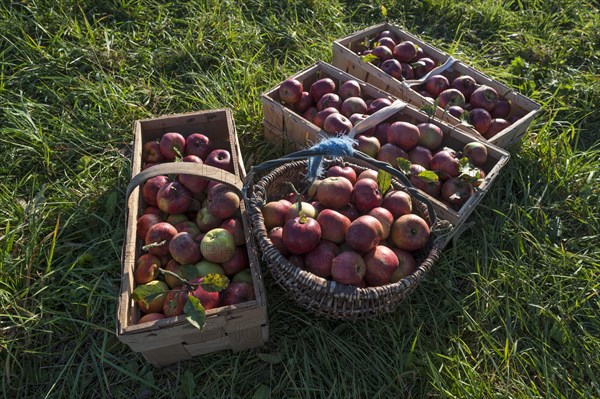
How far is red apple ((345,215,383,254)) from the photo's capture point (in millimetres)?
2061

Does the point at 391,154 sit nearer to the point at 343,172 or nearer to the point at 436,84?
the point at 343,172

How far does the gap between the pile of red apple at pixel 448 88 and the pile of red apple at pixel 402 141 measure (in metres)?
0.37

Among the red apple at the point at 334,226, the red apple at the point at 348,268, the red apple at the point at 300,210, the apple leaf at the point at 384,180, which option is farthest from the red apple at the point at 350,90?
the red apple at the point at 348,268

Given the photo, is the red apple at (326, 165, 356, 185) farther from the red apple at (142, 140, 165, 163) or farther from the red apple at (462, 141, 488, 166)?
the red apple at (142, 140, 165, 163)

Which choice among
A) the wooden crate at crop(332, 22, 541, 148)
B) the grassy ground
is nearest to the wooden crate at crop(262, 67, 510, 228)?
the wooden crate at crop(332, 22, 541, 148)

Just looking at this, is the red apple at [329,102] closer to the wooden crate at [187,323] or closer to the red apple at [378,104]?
the red apple at [378,104]

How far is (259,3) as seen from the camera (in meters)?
4.79

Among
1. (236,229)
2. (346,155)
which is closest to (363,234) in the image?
(346,155)

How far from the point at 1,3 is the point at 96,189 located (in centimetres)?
272

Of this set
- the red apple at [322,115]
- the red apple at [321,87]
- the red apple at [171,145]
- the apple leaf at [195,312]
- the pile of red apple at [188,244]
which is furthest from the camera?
the red apple at [321,87]

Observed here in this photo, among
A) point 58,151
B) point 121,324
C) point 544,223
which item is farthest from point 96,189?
point 544,223

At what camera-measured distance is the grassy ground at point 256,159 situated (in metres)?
2.31

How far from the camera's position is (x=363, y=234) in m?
2.06

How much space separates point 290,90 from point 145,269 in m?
1.72
